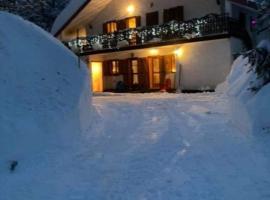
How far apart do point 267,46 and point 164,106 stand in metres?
5.61

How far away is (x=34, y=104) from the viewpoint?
362 inches

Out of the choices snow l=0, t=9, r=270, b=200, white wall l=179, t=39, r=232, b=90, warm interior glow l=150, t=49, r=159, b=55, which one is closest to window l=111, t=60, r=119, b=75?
warm interior glow l=150, t=49, r=159, b=55

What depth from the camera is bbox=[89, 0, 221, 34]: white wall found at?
23023mm

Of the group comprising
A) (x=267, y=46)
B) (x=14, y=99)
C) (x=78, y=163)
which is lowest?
(x=78, y=163)

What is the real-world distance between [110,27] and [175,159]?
2223cm

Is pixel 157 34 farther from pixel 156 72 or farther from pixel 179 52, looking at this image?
pixel 156 72

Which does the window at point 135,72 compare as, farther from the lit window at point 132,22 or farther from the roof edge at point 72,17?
the roof edge at point 72,17

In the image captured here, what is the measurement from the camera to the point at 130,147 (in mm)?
8516

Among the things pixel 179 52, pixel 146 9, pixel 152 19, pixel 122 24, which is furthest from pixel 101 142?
pixel 122 24

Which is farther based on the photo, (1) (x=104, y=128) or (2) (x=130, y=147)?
(1) (x=104, y=128)

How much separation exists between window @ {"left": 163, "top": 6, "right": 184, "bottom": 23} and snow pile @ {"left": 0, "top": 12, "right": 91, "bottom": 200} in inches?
476

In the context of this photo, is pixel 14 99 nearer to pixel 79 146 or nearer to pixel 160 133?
pixel 79 146

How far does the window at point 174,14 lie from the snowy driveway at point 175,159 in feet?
42.9

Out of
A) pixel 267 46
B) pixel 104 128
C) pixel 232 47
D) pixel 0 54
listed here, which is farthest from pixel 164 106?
pixel 232 47
